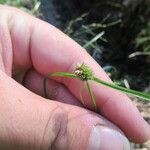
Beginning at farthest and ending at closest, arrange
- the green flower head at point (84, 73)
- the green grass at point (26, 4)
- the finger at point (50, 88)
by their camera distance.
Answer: the green grass at point (26, 4)
the finger at point (50, 88)
the green flower head at point (84, 73)

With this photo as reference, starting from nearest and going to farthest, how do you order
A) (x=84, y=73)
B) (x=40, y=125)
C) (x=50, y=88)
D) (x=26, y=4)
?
(x=84, y=73) < (x=40, y=125) < (x=50, y=88) < (x=26, y=4)

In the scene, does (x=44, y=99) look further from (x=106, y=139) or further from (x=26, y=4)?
(x=26, y=4)

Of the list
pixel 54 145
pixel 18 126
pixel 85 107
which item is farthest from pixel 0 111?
pixel 85 107

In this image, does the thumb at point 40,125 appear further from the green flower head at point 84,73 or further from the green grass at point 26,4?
the green grass at point 26,4

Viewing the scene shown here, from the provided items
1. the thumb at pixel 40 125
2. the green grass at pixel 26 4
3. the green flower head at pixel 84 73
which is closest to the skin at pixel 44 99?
the thumb at pixel 40 125

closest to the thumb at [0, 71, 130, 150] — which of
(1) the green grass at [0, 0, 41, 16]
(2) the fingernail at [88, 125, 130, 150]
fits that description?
(2) the fingernail at [88, 125, 130, 150]

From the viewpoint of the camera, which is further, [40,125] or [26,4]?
[26,4]

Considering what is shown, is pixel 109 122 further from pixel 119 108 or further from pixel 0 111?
pixel 0 111

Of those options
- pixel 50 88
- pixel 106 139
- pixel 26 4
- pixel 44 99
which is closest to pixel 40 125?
pixel 44 99
